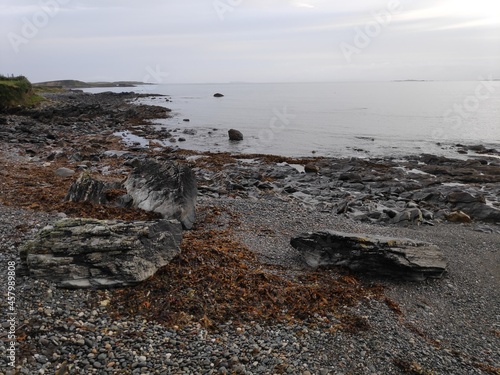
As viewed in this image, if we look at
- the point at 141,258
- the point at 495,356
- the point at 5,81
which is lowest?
the point at 495,356

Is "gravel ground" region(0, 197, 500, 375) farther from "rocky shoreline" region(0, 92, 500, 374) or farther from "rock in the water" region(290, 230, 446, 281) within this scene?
"rock in the water" region(290, 230, 446, 281)

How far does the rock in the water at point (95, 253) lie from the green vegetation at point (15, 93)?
52.3 meters

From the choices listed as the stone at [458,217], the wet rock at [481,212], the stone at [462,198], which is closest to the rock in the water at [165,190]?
the stone at [458,217]

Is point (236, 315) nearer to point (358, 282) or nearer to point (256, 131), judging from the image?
point (358, 282)

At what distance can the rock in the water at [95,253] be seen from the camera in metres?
8.21

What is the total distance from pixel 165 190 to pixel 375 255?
778 centimetres

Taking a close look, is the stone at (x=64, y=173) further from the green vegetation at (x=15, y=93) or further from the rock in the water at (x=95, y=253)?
the green vegetation at (x=15, y=93)

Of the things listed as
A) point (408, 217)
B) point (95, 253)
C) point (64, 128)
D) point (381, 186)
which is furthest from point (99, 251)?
point (64, 128)

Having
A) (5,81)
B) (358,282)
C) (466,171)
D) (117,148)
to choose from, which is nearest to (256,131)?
(117,148)

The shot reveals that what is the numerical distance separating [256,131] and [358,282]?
45.0m

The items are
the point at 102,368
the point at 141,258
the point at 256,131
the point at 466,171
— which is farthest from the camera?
the point at 256,131

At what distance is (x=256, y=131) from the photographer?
53.8m

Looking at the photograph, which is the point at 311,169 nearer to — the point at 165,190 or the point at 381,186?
the point at 381,186

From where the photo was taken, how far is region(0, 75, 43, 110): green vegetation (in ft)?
171
